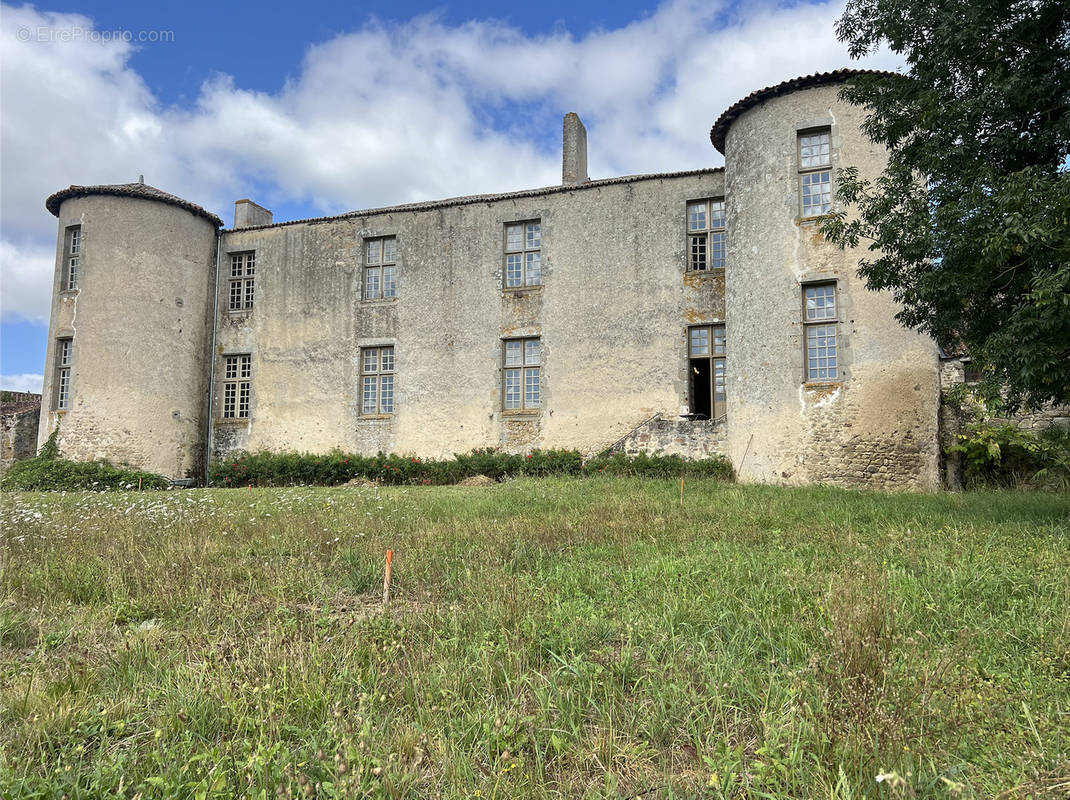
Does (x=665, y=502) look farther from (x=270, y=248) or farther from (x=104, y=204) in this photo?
(x=104, y=204)

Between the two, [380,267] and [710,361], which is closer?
[710,361]

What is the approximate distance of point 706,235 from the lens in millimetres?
15969

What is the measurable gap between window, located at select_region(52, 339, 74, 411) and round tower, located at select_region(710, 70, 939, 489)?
1693 cm

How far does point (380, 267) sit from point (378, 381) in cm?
330

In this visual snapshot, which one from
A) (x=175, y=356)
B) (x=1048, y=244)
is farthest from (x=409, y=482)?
(x=1048, y=244)

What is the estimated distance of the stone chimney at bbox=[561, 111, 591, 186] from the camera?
722 inches

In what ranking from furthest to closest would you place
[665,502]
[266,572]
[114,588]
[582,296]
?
[582,296] < [665,502] < [266,572] < [114,588]

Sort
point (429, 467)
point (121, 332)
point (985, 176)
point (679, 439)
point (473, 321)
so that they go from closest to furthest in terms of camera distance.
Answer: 1. point (985, 176)
2. point (679, 439)
3. point (429, 467)
4. point (121, 332)
5. point (473, 321)

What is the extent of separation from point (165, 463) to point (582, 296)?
12.0 metres

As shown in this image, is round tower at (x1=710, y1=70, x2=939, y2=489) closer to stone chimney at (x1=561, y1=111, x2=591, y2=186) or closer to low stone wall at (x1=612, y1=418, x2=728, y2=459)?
low stone wall at (x1=612, y1=418, x2=728, y2=459)

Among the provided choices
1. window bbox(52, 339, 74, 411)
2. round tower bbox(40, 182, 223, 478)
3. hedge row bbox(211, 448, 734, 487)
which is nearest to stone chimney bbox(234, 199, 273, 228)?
round tower bbox(40, 182, 223, 478)

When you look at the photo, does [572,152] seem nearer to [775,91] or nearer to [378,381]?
[775,91]

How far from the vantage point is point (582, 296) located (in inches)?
657

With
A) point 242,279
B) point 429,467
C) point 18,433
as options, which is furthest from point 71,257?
point 429,467
